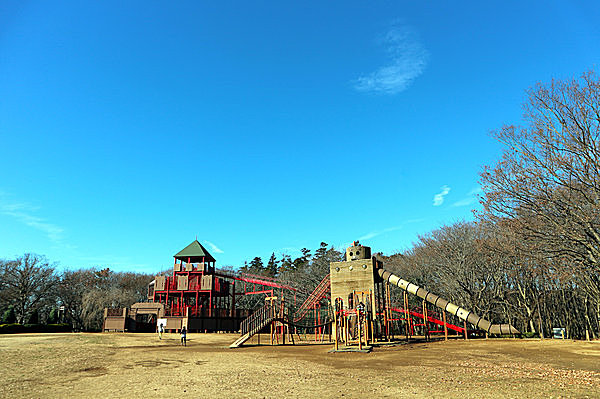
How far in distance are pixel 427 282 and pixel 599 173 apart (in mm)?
32225

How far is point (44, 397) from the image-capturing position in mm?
10492

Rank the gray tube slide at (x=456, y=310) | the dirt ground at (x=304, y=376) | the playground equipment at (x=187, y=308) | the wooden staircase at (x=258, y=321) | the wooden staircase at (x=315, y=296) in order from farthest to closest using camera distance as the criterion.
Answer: the playground equipment at (x=187, y=308) < the wooden staircase at (x=315, y=296) < the gray tube slide at (x=456, y=310) < the wooden staircase at (x=258, y=321) < the dirt ground at (x=304, y=376)

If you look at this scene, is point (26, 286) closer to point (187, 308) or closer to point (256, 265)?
point (187, 308)

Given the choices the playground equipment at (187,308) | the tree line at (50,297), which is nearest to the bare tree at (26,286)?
the tree line at (50,297)

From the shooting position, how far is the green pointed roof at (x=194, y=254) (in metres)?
51.4

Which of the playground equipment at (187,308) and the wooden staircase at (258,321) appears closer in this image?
the wooden staircase at (258,321)

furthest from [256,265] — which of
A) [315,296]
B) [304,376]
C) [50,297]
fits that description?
[304,376]

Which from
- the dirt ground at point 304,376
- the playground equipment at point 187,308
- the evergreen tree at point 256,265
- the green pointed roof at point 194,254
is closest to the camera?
the dirt ground at point 304,376

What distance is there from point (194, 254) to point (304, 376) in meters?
39.9

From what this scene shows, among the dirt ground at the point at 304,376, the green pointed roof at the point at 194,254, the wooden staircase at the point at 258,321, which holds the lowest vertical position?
the dirt ground at the point at 304,376

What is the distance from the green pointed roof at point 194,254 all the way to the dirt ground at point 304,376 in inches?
1203

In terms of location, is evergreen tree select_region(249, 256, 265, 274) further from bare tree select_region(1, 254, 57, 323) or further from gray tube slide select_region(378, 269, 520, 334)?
gray tube slide select_region(378, 269, 520, 334)

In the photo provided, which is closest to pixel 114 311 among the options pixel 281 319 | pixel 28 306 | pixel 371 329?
pixel 28 306

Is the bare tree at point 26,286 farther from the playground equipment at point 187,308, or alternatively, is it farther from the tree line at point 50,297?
the playground equipment at point 187,308
